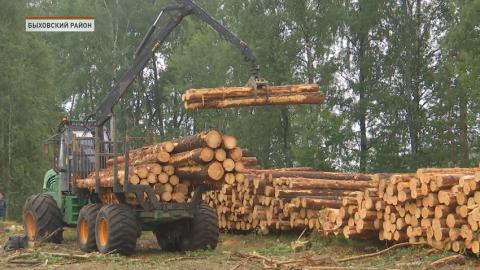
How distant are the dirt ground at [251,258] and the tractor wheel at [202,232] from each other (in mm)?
202

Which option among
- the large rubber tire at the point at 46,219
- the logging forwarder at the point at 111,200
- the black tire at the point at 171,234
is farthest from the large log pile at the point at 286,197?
the large rubber tire at the point at 46,219

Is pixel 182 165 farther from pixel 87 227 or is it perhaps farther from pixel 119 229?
pixel 87 227

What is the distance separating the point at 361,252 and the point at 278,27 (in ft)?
60.8

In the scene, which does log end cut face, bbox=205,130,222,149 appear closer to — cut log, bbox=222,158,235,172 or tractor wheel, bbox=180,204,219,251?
cut log, bbox=222,158,235,172

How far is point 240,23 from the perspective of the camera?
29.6m

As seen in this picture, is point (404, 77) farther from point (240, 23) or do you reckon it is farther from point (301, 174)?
point (301, 174)

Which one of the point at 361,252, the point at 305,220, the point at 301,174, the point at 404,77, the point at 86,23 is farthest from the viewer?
the point at 86,23

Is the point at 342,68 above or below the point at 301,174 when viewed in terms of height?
above

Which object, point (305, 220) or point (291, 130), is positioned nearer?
point (305, 220)

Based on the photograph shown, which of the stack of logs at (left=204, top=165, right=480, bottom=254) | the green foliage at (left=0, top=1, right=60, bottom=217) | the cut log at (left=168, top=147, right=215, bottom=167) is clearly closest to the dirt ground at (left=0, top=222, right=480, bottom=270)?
the stack of logs at (left=204, top=165, right=480, bottom=254)

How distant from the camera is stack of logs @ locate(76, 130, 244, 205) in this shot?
11.1 meters

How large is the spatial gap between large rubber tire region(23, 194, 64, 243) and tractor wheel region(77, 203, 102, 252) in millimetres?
1403

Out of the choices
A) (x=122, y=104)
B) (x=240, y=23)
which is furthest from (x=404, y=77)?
(x=122, y=104)

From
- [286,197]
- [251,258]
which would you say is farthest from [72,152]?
[251,258]
